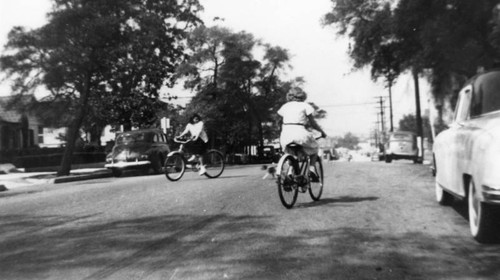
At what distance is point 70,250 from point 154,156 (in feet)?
51.9

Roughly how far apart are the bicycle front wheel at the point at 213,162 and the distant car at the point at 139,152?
7.37 meters

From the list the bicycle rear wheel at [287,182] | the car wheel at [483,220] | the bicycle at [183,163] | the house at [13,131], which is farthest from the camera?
the house at [13,131]

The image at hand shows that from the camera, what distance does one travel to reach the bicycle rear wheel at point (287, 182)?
7137 millimetres

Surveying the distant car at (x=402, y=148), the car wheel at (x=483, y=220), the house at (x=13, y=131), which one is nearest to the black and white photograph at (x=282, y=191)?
the car wheel at (x=483, y=220)

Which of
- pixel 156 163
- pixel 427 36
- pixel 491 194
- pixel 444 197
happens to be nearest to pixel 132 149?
pixel 156 163

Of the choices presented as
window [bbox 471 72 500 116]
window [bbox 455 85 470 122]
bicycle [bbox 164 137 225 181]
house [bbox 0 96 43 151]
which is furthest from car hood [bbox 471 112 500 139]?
house [bbox 0 96 43 151]

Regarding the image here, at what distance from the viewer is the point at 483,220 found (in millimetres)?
5027

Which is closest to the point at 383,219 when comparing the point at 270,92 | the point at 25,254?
the point at 25,254

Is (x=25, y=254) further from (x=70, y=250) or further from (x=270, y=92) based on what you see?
(x=270, y=92)

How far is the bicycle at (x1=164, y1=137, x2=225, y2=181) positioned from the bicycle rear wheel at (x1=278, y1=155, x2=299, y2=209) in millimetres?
5878

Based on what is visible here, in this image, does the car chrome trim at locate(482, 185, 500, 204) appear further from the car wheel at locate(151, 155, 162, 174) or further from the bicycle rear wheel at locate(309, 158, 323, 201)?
the car wheel at locate(151, 155, 162, 174)

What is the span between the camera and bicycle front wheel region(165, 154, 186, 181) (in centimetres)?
1305

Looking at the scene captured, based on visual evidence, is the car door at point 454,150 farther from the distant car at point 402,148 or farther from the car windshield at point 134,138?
the distant car at point 402,148

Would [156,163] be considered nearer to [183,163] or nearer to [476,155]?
[183,163]
